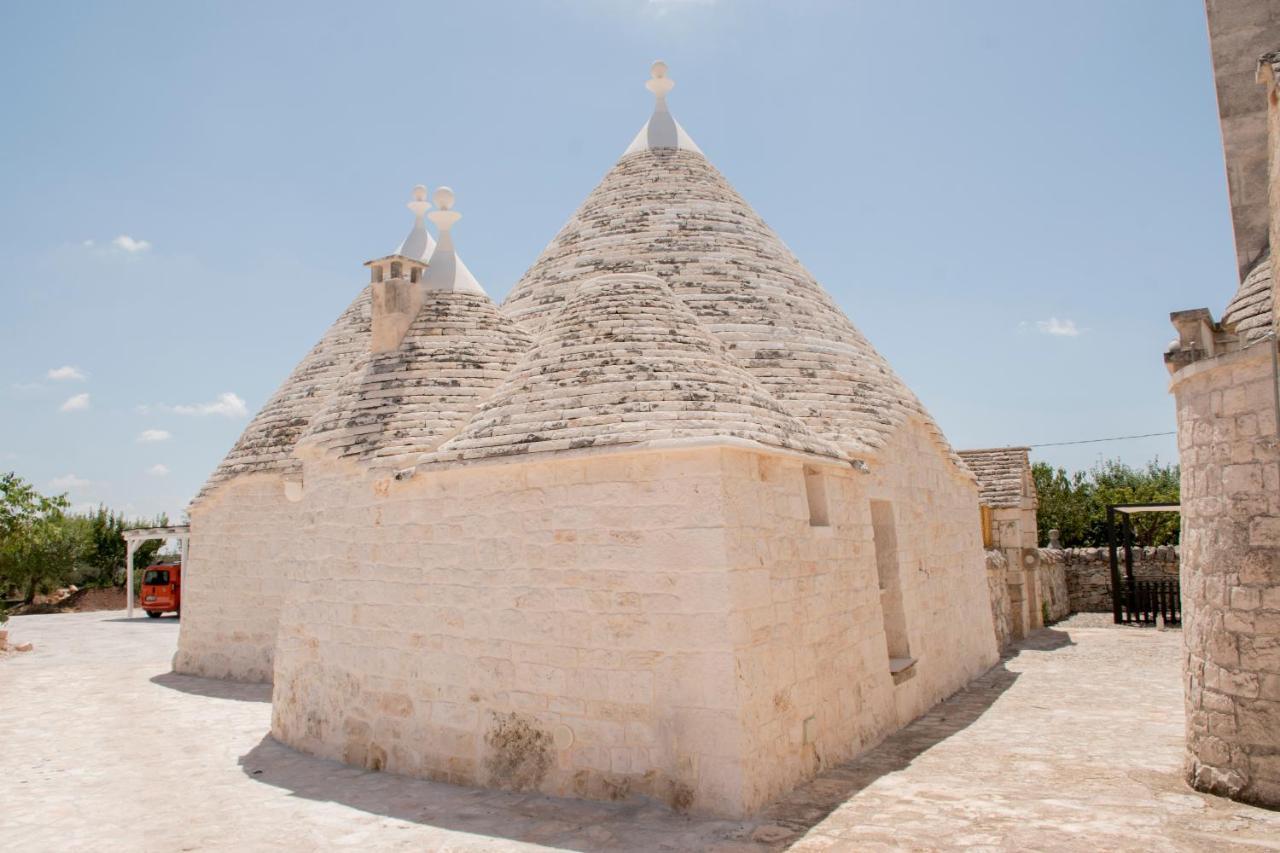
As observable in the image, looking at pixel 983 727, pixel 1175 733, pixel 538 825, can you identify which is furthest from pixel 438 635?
pixel 1175 733

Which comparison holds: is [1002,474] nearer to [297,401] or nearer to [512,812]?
[297,401]

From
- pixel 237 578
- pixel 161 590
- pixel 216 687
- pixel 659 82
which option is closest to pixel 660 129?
pixel 659 82

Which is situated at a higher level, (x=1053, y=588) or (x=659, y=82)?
(x=659, y=82)

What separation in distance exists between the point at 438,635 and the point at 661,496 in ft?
7.35

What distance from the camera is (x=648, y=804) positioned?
5.63 m

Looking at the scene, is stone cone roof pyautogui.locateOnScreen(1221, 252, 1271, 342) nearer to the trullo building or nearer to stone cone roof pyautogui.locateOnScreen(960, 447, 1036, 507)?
the trullo building

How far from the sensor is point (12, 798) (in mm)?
6586

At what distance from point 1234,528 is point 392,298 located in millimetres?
7190

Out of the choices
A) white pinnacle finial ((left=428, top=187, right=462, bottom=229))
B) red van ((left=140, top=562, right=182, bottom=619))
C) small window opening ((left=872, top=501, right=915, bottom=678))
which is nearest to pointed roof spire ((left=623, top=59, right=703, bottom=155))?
white pinnacle finial ((left=428, top=187, right=462, bottom=229))

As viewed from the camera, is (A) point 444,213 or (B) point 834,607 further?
(A) point 444,213

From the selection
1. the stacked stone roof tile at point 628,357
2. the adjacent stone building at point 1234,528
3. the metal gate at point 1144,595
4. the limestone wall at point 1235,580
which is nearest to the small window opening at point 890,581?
the stacked stone roof tile at point 628,357

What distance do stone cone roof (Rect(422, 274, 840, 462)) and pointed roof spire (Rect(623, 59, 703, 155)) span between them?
16.0 feet

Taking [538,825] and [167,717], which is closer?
[538,825]

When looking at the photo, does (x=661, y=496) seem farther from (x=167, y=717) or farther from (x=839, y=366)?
(x=167, y=717)
